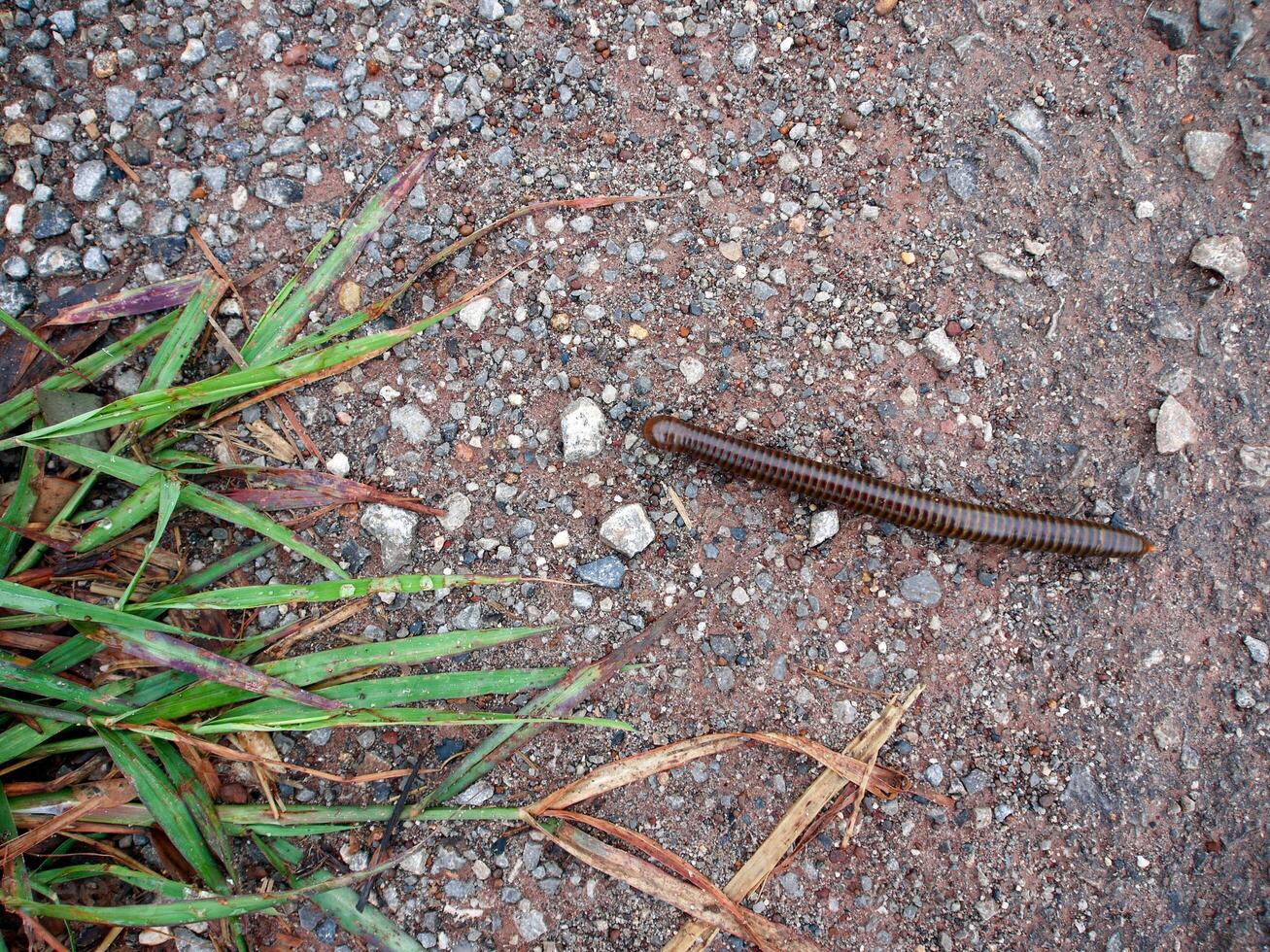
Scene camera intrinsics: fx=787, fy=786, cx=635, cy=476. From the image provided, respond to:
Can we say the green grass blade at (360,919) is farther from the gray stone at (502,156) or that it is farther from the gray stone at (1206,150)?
the gray stone at (1206,150)

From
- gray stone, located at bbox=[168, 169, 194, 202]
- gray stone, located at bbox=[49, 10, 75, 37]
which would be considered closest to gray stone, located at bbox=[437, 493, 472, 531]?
gray stone, located at bbox=[168, 169, 194, 202]

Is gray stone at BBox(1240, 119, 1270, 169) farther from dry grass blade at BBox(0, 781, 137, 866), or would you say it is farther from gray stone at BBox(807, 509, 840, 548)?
dry grass blade at BBox(0, 781, 137, 866)

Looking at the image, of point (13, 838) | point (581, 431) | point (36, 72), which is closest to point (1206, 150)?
point (581, 431)

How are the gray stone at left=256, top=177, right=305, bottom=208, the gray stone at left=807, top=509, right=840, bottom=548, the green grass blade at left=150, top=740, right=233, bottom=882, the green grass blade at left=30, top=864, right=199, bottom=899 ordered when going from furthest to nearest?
the gray stone at left=256, top=177, right=305, bottom=208, the gray stone at left=807, top=509, right=840, bottom=548, the green grass blade at left=150, top=740, right=233, bottom=882, the green grass blade at left=30, top=864, right=199, bottom=899

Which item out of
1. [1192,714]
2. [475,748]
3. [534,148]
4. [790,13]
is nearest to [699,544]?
[475,748]

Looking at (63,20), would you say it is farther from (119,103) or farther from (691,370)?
(691,370)
